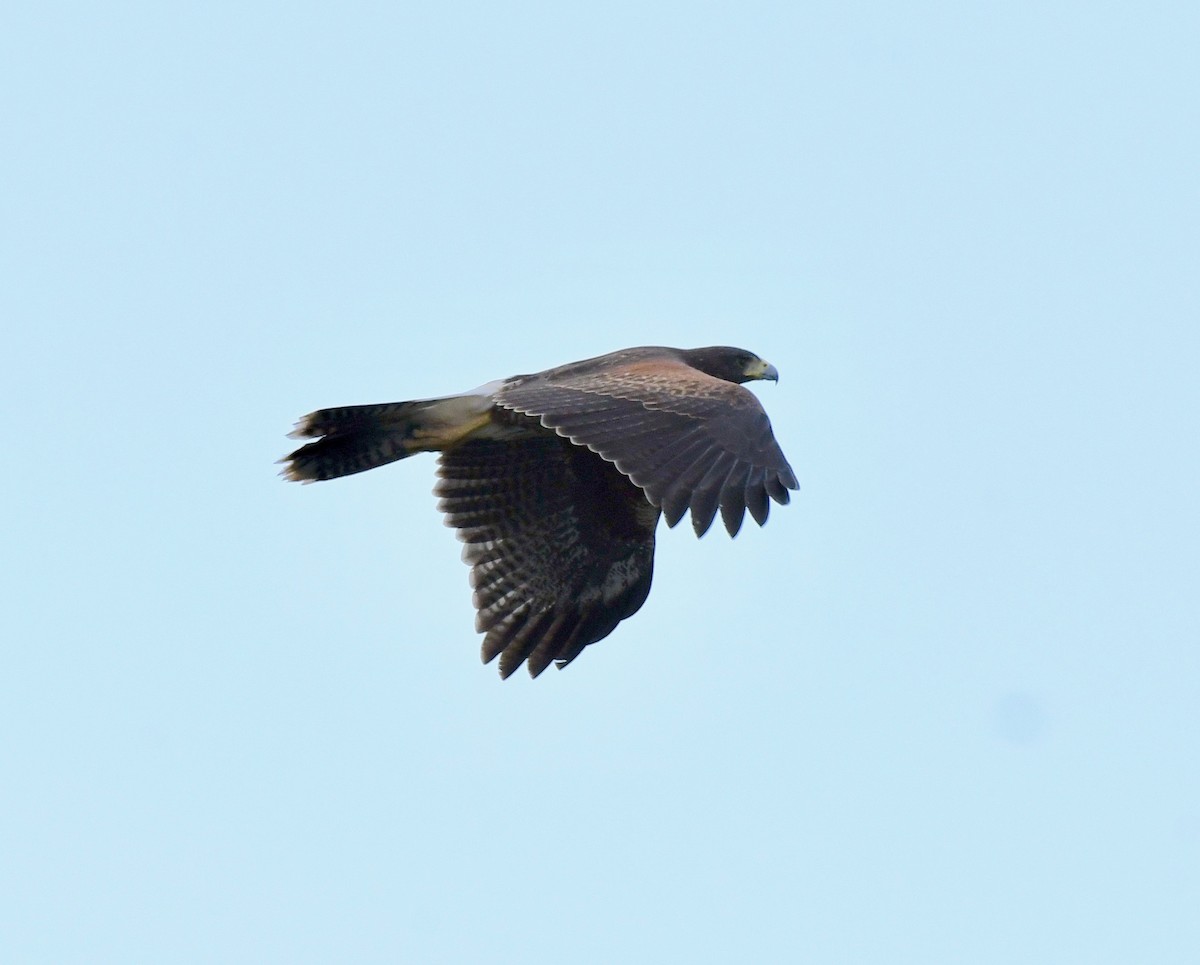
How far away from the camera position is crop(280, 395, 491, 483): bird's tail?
1163 centimetres

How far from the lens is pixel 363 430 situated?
11.7 meters

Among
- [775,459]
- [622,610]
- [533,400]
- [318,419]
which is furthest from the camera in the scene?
[622,610]

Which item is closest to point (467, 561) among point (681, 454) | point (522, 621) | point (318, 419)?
point (522, 621)

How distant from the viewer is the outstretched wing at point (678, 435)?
9.73m

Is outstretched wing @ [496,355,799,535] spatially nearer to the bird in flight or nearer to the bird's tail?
the bird in flight

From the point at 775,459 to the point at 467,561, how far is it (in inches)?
129

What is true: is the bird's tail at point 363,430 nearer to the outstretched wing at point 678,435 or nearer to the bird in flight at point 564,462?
the bird in flight at point 564,462

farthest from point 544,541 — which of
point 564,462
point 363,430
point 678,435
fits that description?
point 678,435

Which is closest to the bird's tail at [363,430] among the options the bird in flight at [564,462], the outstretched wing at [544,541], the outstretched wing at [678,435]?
the bird in flight at [564,462]

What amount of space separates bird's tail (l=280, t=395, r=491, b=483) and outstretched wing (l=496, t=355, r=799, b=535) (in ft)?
2.16

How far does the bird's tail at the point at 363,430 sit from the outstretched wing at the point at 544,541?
0.51m

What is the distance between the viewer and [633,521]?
40.9 ft

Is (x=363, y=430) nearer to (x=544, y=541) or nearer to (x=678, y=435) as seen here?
(x=544, y=541)

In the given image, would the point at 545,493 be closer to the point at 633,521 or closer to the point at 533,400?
the point at 633,521
